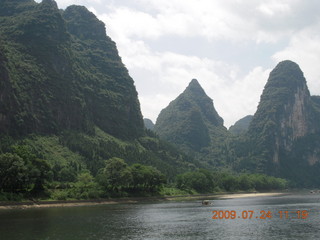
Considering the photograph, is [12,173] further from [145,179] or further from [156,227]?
[145,179]

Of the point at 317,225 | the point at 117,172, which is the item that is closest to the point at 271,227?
the point at 317,225

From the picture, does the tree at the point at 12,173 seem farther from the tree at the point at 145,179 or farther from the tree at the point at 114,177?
the tree at the point at 145,179

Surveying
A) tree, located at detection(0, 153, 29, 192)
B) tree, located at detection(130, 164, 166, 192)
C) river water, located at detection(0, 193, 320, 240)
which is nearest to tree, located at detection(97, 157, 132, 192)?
tree, located at detection(130, 164, 166, 192)

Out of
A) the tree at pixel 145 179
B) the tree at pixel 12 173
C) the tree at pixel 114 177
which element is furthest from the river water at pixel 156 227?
the tree at pixel 145 179

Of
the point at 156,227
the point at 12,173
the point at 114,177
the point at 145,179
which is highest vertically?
the point at 12,173

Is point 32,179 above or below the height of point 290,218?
above

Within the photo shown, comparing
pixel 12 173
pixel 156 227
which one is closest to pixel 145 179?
pixel 12 173

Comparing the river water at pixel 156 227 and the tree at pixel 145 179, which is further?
the tree at pixel 145 179

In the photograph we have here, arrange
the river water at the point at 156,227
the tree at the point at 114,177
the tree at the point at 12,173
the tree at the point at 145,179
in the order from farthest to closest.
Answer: the tree at the point at 145,179 → the tree at the point at 114,177 → the tree at the point at 12,173 → the river water at the point at 156,227

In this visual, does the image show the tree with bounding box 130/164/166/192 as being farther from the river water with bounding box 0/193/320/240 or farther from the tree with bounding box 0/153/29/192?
the river water with bounding box 0/193/320/240

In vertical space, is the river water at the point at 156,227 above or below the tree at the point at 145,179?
below

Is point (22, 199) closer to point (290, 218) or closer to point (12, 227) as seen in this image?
point (12, 227)

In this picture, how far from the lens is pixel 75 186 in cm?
14425

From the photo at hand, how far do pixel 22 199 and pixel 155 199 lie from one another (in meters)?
62.7
